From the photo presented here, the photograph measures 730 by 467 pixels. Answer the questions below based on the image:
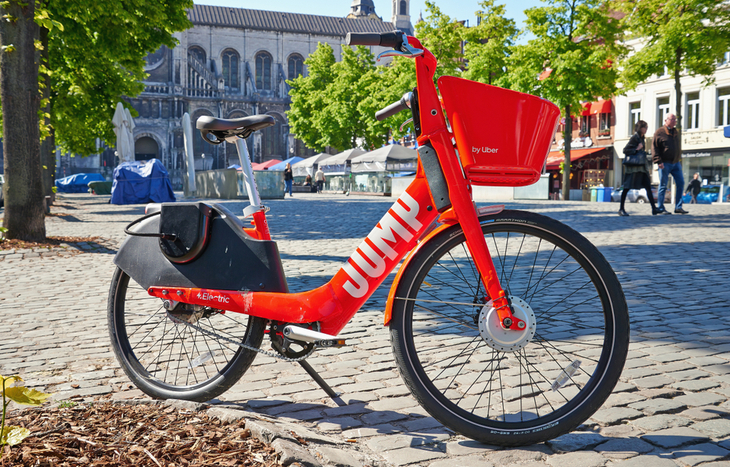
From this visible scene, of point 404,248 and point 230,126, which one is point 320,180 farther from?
point 404,248

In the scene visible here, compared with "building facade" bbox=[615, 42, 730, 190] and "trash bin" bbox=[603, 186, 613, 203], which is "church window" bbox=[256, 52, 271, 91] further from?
"trash bin" bbox=[603, 186, 613, 203]

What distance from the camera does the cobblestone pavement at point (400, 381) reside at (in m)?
2.47

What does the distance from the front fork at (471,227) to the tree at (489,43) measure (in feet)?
101

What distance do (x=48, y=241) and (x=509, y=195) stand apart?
20210 millimetres

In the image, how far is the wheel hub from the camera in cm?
251

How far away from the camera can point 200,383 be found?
2920 millimetres

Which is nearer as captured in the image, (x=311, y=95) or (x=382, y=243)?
(x=382, y=243)

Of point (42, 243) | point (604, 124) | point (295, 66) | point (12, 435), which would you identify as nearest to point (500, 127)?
point (12, 435)

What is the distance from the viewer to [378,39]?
2486mm

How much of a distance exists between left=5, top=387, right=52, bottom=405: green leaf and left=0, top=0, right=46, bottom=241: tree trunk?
9.02 metres

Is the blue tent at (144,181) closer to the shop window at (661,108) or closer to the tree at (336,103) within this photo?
the tree at (336,103)

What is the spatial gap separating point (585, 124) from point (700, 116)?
29.0 feet

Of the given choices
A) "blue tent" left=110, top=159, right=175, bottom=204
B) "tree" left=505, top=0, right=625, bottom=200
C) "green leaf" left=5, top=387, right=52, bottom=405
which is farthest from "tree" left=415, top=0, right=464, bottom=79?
"green leaf" left=5, top=387, right=52, bottom=405

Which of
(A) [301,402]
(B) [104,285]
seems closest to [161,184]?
(B) [104,285]
